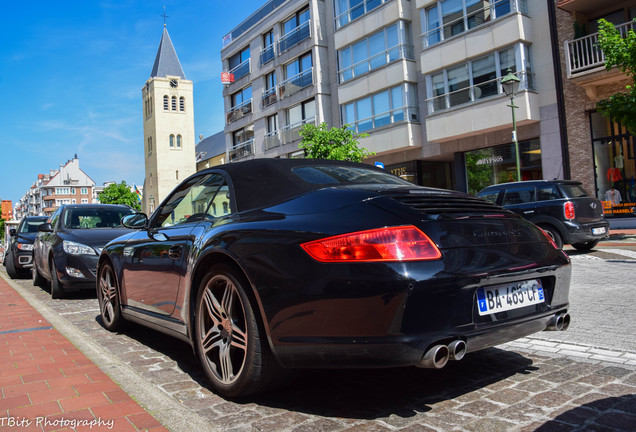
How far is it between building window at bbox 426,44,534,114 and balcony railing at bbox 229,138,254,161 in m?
17.2

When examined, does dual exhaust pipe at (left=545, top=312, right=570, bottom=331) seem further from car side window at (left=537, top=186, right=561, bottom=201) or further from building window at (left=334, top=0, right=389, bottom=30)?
building window at (left=334, top=0, right=389, bottom=30)

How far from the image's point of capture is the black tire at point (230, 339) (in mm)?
2883

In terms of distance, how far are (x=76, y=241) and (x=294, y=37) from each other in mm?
26636

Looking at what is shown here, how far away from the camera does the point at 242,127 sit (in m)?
39.0

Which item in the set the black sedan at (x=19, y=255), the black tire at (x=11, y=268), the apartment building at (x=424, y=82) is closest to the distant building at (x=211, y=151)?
the apartment building at (x=424, y=82)

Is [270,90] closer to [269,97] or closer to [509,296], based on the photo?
[269,97]

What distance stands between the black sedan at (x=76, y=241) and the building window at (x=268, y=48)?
27071 millimetres

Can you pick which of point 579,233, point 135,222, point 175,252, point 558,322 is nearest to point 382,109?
point 579,233

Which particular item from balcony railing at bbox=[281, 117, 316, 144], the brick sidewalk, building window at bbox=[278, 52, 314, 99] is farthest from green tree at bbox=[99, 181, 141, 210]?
the brick sidewalk

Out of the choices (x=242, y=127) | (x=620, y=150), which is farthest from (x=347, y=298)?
(x=242, y=127)

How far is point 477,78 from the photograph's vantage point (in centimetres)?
2120

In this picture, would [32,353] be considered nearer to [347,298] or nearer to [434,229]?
[347,298]

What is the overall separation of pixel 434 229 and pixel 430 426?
3.13ft

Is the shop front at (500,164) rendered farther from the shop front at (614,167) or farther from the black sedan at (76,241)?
the black sedan at (76,241)
